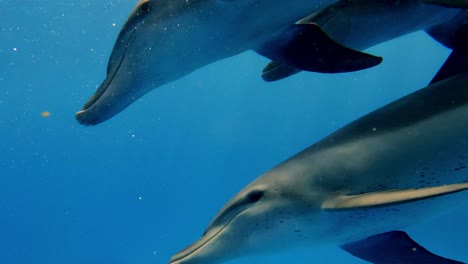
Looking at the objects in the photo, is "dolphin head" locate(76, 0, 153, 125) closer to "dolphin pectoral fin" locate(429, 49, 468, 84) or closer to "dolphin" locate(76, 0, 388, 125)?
"dolphin" locate(76, 0, 388, 125)

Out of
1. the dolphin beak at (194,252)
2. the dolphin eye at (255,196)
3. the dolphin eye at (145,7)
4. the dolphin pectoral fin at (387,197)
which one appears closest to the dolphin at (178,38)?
the dolphin eye at (145,7)

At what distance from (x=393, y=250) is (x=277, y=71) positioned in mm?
2349

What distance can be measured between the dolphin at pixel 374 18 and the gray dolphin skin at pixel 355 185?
113cm

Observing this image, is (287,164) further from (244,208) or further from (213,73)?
(213,73)

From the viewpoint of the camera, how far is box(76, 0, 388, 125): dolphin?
4168 millimetres

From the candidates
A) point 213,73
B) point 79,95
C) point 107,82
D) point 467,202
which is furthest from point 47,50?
point 467,202

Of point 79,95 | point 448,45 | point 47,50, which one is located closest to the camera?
point 448,45

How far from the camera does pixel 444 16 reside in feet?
17.3

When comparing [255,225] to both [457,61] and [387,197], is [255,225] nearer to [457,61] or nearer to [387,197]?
[387,197]

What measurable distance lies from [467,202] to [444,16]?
205 centimetres

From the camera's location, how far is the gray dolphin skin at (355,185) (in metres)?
3.98

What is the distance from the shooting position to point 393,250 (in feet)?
15.0

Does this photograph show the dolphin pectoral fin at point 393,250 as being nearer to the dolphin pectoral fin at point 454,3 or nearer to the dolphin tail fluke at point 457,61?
the dolphin tail fluke at point 457,61

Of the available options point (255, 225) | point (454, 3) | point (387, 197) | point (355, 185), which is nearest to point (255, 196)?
point (255, 225)
